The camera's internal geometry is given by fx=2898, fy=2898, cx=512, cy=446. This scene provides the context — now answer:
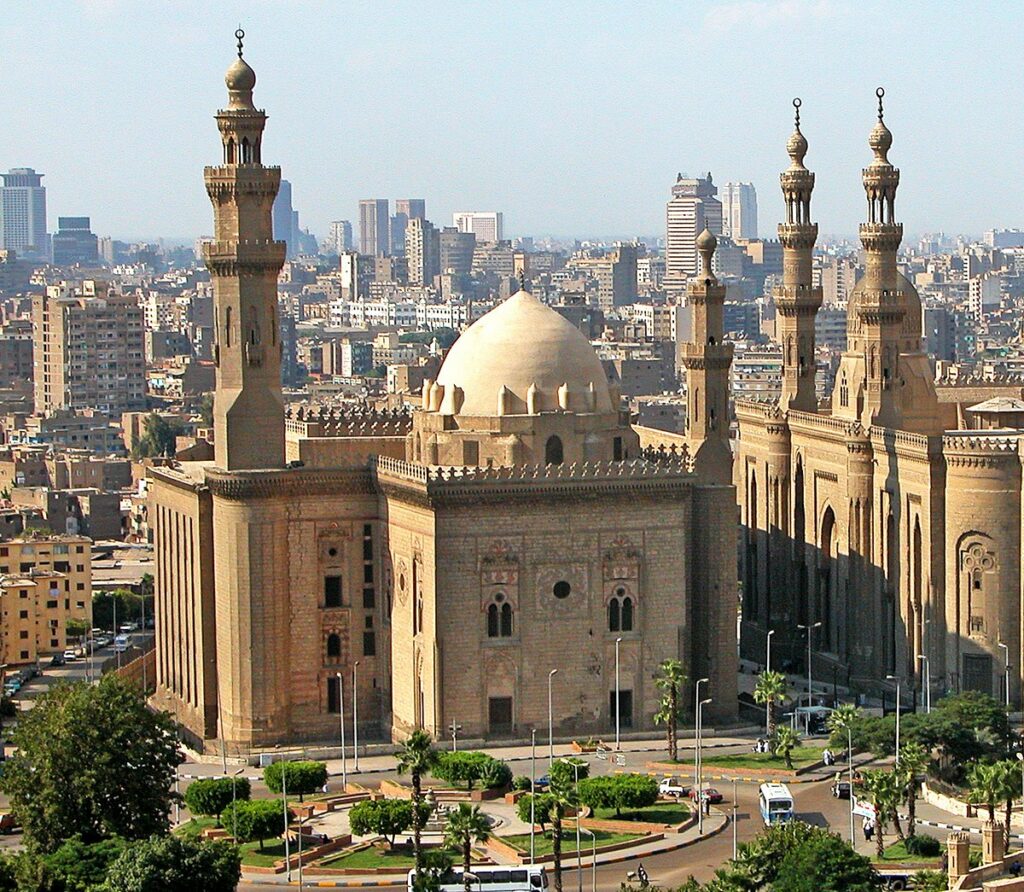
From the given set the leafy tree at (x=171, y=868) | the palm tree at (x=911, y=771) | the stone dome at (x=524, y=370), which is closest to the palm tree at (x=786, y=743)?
A: the palm tree at (x=911, y=771)

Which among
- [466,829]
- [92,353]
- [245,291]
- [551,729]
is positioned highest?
[245,291]

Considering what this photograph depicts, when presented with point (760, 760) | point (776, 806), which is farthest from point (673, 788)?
point (760, 760)

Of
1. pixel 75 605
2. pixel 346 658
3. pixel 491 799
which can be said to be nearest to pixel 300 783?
pixel 491 799

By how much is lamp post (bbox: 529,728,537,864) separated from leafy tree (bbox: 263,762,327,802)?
476 cm

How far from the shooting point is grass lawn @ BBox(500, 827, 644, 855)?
59.5 meters

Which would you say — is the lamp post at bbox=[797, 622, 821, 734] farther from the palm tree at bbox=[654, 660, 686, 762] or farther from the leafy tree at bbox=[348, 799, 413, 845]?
the leafy tree at bbox=[348, 799, 413, 845]

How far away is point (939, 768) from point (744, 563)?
2140 cm

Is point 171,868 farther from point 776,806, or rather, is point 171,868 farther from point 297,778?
point 776,806

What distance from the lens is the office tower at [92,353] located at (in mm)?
190000

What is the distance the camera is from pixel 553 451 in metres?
72.5

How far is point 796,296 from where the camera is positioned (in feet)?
277

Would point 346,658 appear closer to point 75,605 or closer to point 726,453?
point 726,453

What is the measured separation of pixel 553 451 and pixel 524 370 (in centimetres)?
216

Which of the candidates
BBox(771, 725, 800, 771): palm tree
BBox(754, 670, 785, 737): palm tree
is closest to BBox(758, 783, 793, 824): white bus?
BBox(771, 725, 800, 771): palm tree
